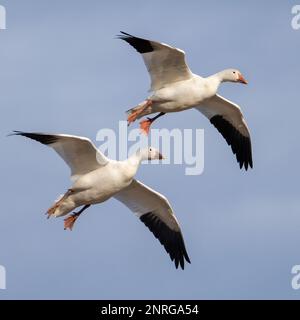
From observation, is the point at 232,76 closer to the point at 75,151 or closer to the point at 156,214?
the point at 156,214

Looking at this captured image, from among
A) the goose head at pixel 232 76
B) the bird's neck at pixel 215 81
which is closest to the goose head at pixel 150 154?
the bird's neck at pixel 215 81

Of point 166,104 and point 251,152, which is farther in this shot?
point 251,152

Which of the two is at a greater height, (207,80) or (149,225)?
(207,80)

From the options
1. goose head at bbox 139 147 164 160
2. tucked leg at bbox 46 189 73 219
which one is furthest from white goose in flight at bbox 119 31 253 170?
tucked leg at bbox 46 189 73 219

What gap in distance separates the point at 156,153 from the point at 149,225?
1554mm

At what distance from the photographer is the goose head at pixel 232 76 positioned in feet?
88.6

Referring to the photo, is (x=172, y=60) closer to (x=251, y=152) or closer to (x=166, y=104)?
(x=166, y=104)

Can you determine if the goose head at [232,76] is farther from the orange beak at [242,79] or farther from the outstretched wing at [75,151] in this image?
the outstretched wing at [75,151]

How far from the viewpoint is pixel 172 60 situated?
25734 mm

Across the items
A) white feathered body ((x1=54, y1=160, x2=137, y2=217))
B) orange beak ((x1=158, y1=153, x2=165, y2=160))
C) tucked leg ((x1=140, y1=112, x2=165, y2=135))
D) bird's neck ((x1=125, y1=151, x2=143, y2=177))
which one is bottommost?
white feathered body ((x1=54, y1=160, x2=137, y2=217))

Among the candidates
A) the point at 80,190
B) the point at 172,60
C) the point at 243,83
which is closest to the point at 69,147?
the point at 80,190

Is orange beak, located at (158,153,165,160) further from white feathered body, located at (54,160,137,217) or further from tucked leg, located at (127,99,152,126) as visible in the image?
white feathered body, located at (54,160,137,217)

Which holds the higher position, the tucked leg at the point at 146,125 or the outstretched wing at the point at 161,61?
the outstretched wing at the point at 161,61

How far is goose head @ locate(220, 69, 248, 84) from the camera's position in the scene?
2700cm
